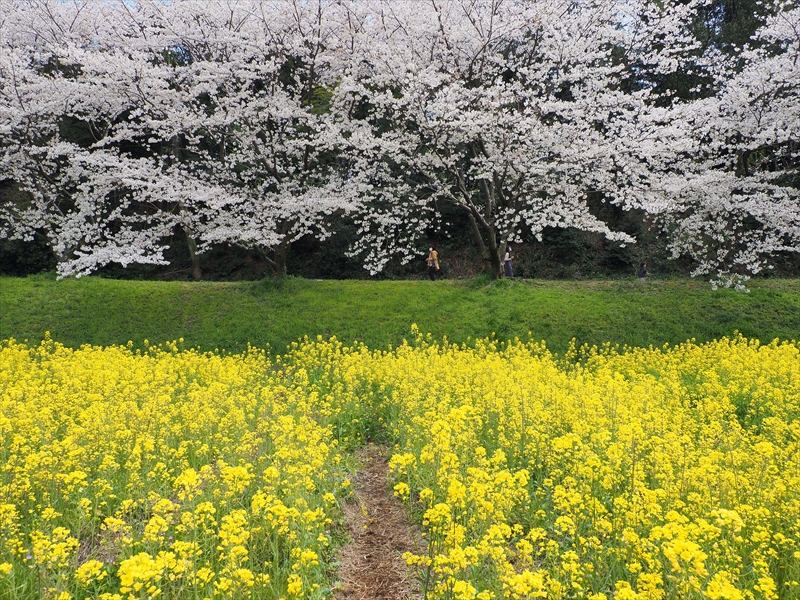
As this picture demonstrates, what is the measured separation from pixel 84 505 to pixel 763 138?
17827 mm

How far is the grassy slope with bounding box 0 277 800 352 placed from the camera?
14.1m

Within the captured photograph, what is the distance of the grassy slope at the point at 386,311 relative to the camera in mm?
14148

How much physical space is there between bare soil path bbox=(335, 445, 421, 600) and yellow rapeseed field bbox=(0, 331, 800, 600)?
190mm

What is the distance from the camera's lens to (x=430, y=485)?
16.5ft

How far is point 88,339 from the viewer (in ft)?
47.0

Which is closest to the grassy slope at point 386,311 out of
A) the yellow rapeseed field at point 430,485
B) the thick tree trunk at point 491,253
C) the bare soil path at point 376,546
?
the thick tree trunk at point 491,253

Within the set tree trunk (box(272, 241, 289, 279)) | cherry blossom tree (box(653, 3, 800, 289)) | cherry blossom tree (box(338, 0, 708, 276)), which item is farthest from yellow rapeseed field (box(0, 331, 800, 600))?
tree trunk (box(272, 241, 289, 279))

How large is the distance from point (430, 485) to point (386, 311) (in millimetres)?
10618

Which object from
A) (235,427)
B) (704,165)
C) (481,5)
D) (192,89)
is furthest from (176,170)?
(704,165)

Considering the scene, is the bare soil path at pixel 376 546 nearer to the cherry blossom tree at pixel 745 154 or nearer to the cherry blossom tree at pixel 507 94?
the cherry blossom tree at pixel 507 94

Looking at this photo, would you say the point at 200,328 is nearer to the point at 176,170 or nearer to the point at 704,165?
the point at 176,170

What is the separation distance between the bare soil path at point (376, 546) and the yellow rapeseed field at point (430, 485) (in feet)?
0.62

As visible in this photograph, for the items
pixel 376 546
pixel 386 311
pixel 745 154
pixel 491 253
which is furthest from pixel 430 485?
pixel 745 154

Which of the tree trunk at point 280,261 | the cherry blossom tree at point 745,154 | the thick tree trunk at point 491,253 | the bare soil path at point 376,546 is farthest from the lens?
the tree trunk at point 280,261
